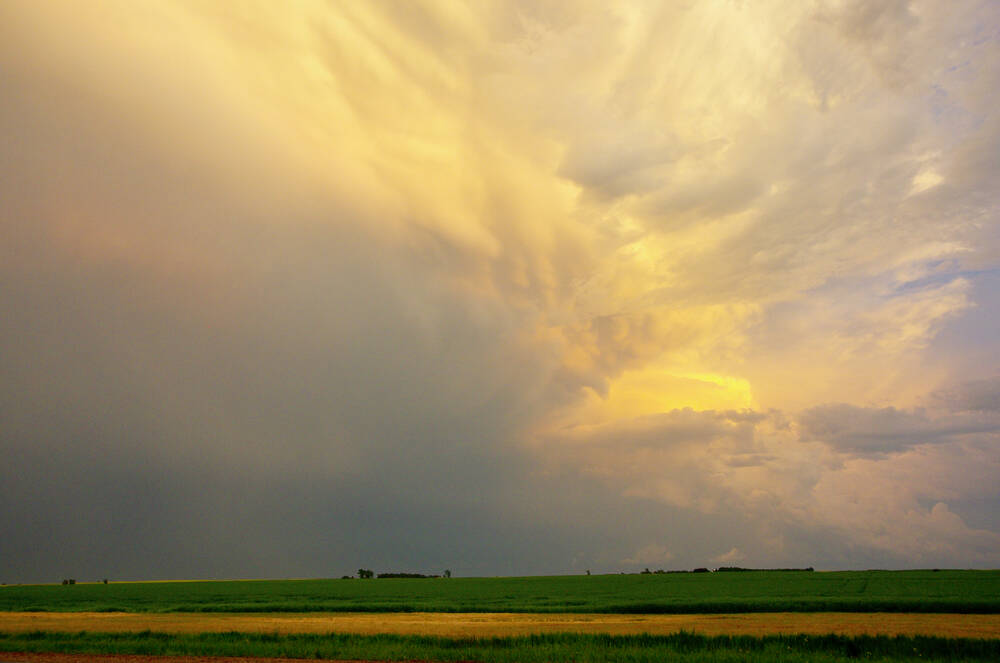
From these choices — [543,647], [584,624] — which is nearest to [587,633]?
[584,624]

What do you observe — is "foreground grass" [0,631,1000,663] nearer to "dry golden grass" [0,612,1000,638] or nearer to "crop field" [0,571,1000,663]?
"crop field" [0,571,1000,663]

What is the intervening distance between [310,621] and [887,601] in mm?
49813

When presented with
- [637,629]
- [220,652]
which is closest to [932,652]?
[637,629]

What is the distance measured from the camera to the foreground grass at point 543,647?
2911 cm

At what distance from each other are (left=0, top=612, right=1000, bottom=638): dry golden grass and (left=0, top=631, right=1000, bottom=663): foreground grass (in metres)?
4.35

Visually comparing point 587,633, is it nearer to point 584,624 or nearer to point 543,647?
point 584,624

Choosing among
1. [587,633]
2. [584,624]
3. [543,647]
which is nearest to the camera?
[543,647]

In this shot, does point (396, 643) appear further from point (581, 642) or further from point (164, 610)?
point (164, 610)

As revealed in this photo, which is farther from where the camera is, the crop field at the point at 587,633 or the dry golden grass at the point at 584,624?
the dry golden grass at the point at 584,624

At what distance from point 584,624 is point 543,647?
16981 mm

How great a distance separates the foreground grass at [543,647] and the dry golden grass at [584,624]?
435cm

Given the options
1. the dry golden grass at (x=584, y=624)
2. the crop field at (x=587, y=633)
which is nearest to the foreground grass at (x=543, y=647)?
the crop field at (x=587, y=633)

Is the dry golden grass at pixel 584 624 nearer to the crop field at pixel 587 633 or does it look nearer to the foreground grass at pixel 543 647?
the crop field at pixel 587 633

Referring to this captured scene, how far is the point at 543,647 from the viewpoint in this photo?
31375mm
